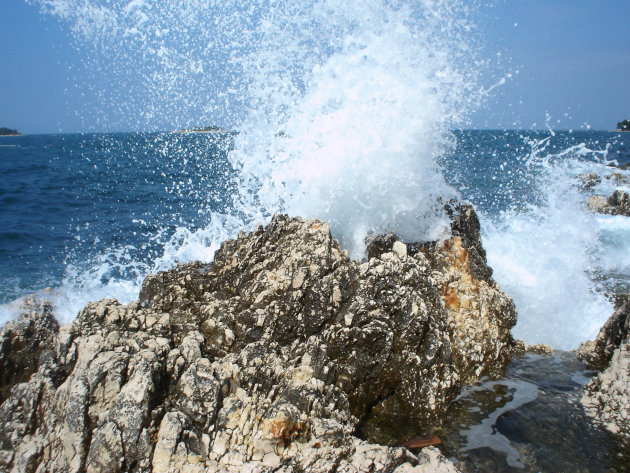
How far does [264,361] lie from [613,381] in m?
3.14

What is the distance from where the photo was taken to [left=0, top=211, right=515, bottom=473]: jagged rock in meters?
3.02

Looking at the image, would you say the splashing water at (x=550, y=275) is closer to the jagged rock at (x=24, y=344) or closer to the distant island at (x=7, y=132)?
the jagged rock at (x=24, y=344)

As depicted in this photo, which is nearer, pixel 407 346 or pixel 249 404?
pixel 249 404

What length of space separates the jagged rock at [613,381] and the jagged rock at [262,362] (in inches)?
36.7

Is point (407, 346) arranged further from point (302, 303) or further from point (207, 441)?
point (207, 441)

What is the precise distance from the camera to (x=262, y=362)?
3615mm

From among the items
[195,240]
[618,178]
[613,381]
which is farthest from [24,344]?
[618,178]

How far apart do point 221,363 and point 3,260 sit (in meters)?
10.4

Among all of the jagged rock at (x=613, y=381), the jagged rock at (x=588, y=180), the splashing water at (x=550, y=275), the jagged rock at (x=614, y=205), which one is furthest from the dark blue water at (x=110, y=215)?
the jagged rock at (x=613, y=381)

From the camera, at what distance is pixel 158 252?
455 inches

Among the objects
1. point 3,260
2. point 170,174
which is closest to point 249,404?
point 3,260

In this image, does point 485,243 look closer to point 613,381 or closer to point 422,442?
point 613,381

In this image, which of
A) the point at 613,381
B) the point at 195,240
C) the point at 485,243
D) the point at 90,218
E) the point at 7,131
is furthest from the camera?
the point at 7,131

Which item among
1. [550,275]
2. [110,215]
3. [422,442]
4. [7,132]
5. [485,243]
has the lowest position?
[422,442]
